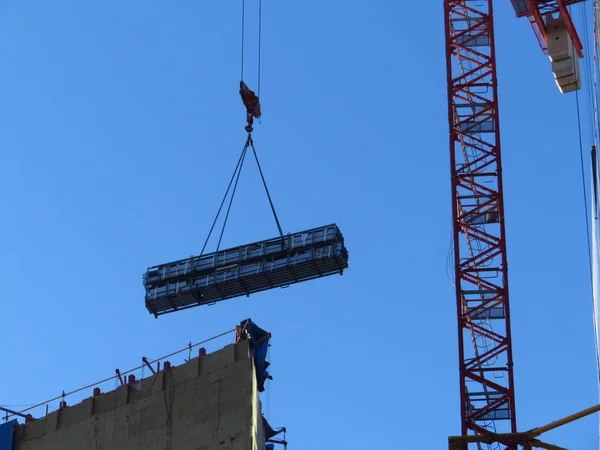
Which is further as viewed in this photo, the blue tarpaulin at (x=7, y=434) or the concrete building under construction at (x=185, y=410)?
the blue tarpaulin at (x=7, y=434)

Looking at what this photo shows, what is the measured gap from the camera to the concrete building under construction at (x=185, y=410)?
190 ft

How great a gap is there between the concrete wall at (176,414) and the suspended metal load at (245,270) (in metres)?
8.83

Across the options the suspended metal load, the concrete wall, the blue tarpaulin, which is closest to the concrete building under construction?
the concrete wall

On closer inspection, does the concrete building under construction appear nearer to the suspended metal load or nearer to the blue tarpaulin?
the blue tarpaulin

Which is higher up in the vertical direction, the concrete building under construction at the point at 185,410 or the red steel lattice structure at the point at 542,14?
the red steel lattice structure at the point at 542,14

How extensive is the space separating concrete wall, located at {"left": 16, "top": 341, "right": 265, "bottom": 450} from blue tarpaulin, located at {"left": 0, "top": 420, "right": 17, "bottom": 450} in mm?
1149

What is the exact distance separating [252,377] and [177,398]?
454 centimetres

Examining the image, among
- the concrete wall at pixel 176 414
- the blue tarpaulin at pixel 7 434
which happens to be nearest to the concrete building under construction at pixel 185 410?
the concrete wall at pixel 176 414

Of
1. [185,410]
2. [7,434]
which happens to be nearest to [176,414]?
[185,410]

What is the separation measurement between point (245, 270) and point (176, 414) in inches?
443

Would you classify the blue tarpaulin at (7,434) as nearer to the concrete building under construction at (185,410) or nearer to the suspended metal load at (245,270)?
the concrete building under construction at (185,410)

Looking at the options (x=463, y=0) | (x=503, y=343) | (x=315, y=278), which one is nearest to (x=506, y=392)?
(x=503, y=343)

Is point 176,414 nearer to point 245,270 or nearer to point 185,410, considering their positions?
point 185,410

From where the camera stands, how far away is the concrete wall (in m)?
57.8
